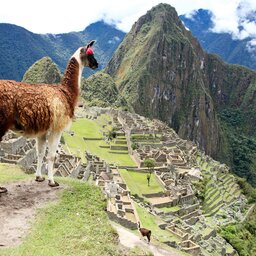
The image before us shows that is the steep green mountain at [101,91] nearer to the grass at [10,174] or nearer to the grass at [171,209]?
the grass at [171,209]

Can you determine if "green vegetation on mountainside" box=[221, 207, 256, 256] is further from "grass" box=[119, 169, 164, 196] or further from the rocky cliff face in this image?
the rocky cliff face

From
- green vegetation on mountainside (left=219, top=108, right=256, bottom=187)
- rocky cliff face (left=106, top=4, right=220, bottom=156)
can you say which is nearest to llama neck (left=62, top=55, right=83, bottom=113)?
green vegetation on mountainside (left=219, top=108, right=256, bottom=187)

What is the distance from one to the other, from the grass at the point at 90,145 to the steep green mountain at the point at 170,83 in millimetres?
74337

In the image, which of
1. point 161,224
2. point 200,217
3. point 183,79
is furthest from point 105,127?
point 183,79

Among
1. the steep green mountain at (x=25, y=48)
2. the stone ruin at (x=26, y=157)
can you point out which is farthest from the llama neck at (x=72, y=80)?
the steep green mountain at (x=25, y=48)

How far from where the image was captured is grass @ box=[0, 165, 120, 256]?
5.98 m

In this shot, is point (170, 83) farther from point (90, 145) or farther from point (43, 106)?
point (43, 106)

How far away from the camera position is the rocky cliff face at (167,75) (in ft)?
443

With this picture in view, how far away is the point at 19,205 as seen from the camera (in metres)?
7.18

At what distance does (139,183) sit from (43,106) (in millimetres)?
26098

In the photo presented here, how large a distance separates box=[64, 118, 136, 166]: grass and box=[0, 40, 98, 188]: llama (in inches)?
993

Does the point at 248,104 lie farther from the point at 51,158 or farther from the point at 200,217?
the point at 51,158

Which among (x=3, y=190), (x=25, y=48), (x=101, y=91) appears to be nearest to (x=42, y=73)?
(x=25, y=48)

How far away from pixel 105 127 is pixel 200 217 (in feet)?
80.4
